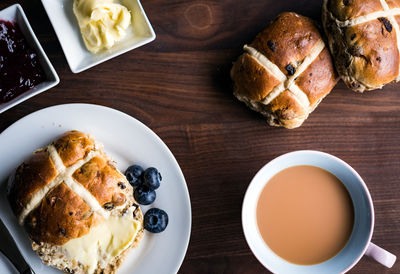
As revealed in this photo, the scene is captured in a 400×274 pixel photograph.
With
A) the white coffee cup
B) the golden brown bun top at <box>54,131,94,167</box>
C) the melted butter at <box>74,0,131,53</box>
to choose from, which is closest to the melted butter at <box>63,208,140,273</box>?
the golden brown bun top at <box>54,131,94,167</box>

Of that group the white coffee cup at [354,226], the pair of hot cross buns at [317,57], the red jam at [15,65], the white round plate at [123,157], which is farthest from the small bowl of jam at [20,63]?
the white coffee cup at [354,226]

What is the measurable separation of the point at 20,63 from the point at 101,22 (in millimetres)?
367

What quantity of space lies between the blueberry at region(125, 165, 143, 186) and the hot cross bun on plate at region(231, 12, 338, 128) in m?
0.56

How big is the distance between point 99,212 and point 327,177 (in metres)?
0.94

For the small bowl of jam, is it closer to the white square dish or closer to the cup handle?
the white square dish

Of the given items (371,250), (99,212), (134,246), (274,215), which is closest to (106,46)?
(99,212)

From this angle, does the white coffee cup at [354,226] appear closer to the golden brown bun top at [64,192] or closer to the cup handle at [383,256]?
the cup handle at [383,256]

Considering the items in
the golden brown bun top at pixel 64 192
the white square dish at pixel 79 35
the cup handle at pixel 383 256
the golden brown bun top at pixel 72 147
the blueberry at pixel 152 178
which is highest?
the white square dish at pixel 79 35

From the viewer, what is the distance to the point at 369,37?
64.9 inches

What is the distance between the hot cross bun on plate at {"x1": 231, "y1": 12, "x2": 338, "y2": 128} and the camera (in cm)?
170

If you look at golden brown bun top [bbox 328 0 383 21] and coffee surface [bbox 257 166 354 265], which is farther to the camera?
coffee surface [bbox 257 166 354 265]

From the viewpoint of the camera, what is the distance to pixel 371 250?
67.9 inches

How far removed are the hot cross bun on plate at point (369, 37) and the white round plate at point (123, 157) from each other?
838 millimetres

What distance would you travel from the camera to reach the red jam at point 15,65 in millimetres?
1696
